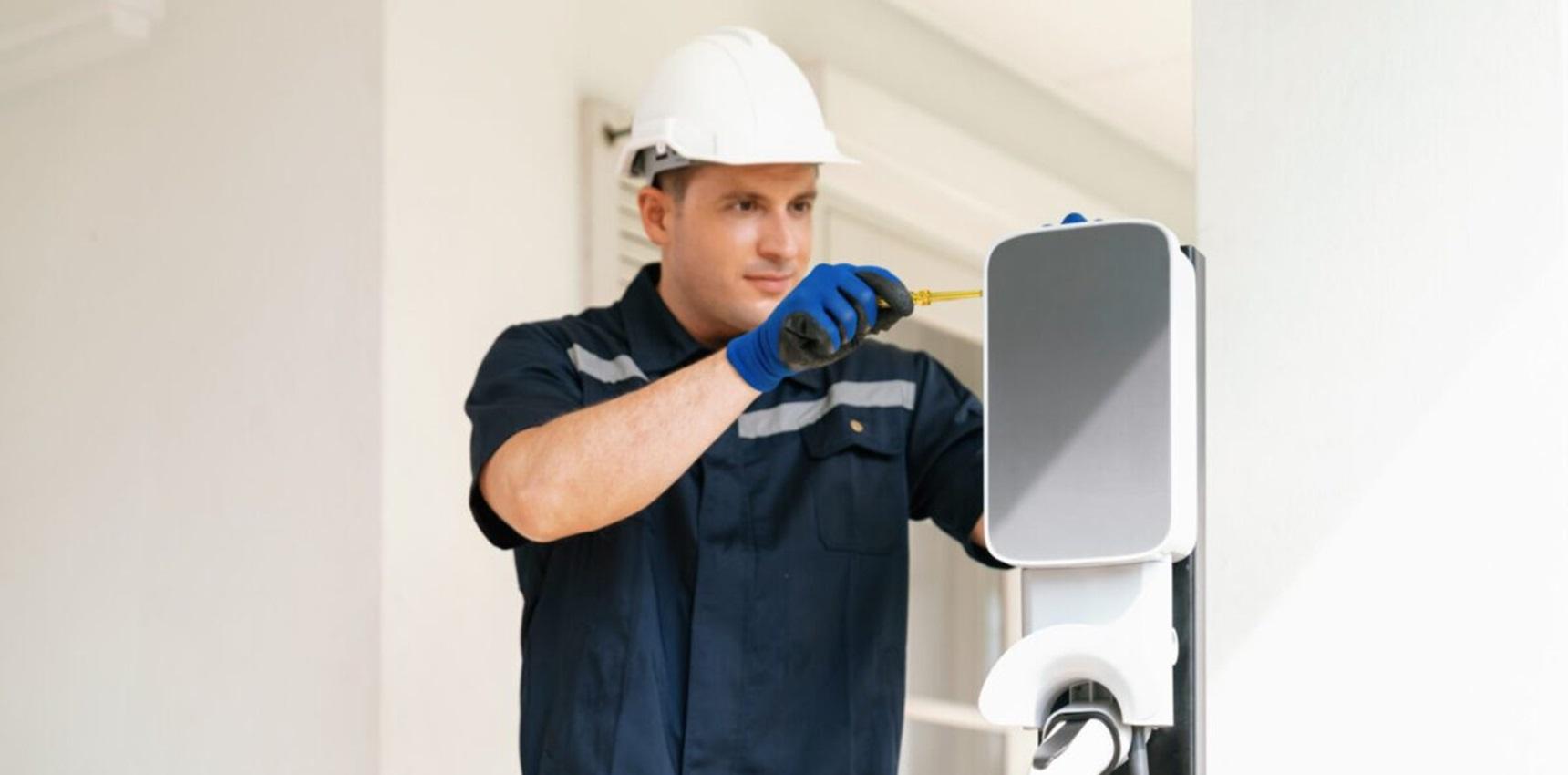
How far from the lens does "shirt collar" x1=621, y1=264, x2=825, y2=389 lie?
232 centimetres

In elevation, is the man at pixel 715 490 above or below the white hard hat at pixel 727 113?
below

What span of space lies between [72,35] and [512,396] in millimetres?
1702

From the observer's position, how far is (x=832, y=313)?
1.73 m

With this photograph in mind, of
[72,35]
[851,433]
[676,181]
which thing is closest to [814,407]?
[851,433]

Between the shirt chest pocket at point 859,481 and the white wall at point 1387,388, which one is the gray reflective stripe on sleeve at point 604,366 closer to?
the shirt chest pocket at point 859,481

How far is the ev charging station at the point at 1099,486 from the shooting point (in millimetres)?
1166

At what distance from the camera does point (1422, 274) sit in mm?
1698

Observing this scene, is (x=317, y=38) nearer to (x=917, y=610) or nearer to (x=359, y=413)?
(x=359, y=413)

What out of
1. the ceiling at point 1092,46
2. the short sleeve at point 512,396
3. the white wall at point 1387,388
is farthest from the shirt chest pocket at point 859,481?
the ceiling at point 1092,46

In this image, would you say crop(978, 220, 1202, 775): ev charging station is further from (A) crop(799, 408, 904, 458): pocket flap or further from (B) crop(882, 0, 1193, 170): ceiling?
(B) crop(882, 0, 1193, 170): ceiling

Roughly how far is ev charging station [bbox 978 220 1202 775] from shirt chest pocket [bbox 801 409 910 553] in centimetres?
96

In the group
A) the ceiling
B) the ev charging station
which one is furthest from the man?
the ceiling

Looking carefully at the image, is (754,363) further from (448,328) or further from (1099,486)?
(448,328)

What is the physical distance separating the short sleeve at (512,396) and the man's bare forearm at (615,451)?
0.05 meters
